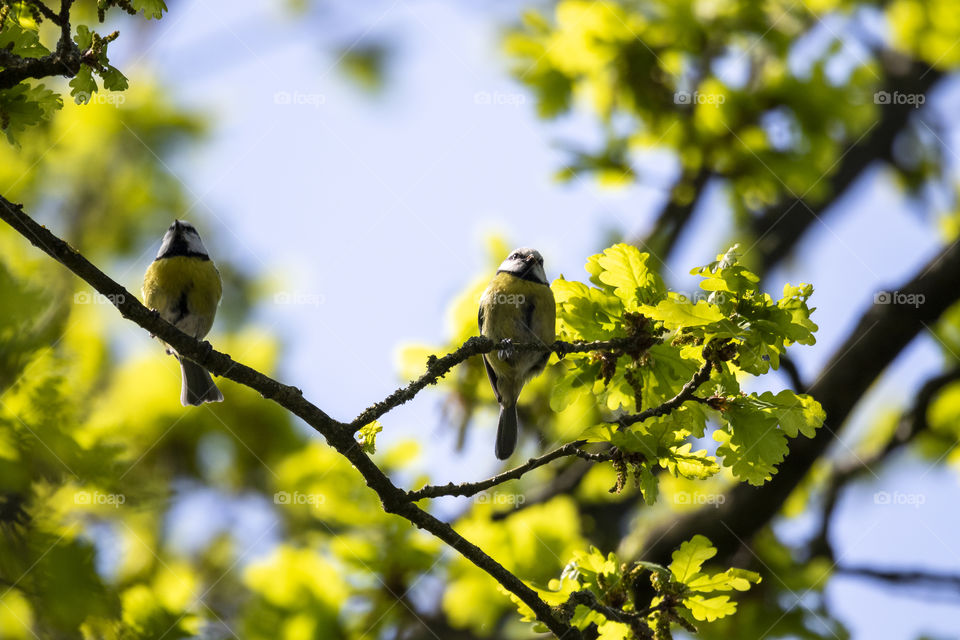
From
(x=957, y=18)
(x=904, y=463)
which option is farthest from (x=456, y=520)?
(x=957, y=18)

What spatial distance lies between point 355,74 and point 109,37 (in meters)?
5.49

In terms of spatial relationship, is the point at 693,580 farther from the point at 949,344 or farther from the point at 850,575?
the point at 949,344

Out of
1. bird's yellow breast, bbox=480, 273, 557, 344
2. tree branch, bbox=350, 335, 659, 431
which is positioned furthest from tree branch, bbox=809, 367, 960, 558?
tree branch, bbox=350, 335, 659, 431

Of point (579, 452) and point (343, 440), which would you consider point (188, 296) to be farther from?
point (579, 452)

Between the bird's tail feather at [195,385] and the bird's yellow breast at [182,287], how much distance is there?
31cm

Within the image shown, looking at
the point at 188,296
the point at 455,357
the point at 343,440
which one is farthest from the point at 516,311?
the point at 343,440

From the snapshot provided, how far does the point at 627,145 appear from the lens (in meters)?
6.37

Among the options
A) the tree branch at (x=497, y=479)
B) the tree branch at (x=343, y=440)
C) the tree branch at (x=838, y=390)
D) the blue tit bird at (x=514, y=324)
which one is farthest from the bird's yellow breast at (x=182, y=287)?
the tree branch at (x=838, y=390)

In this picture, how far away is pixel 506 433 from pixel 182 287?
2.28 m

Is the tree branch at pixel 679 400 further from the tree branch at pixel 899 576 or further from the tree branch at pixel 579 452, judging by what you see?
the tree branch at pixel 899 576

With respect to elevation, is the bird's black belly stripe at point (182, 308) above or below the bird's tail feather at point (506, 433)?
above

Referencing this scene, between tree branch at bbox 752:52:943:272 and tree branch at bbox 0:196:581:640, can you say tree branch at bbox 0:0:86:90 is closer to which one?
tree branch at bbox 0:196:581:640

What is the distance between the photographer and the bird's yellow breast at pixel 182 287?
502 centimetres

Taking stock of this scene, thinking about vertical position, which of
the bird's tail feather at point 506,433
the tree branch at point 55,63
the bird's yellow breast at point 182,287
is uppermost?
the bird's yellow breast at point 182,287
